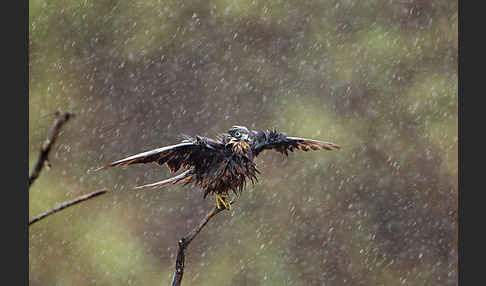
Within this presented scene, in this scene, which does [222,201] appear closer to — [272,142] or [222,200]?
[222,200]

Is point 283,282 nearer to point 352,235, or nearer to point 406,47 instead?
point 352,235

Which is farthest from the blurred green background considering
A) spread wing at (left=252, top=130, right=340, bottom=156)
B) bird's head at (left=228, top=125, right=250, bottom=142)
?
bird's head at (left=228, top=125, right=250, bottom=142)

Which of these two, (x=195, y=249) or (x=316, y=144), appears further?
(x=195, y=249)

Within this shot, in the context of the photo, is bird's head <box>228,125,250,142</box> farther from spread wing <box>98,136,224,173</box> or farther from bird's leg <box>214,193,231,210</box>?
bird's leg <box>214,193,231,210</box>

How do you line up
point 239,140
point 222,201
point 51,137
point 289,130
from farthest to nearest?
point 289,130, point 222,201, point 239,140, point 51,137

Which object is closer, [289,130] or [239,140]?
[239,140]

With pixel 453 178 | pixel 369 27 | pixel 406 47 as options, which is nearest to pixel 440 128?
pixel 453 178

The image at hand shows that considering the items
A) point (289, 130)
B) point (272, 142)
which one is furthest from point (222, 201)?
point (289, 130)
